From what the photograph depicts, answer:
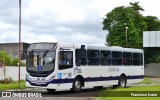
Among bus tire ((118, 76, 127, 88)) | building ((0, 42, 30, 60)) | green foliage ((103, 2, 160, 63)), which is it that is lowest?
bus tire ((118, 76, 127, 88))

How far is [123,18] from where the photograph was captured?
75.5 metres

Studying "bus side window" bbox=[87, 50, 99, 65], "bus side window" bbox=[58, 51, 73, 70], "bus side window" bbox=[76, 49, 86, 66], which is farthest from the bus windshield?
"bus side window" bbox=[87, 50, 99, 65]

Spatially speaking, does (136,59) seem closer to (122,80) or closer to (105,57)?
(122,80)

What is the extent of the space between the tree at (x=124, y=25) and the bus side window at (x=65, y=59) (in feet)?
151

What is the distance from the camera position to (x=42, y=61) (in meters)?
23.5

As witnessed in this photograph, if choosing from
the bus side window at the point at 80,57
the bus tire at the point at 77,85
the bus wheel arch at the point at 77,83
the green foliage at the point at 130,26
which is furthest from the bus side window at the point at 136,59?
the green foliage at the point at 130,26

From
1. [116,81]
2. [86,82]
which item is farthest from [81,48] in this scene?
[116,81]

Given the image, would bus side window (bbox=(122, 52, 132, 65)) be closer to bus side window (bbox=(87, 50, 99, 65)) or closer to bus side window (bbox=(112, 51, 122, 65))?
bus side window (bbox=(112, 51, 122, 65))

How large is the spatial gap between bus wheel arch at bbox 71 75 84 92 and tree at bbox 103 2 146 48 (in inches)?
1767

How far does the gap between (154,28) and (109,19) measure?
8.39 m

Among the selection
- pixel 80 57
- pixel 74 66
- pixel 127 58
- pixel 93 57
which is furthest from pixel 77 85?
pixel 127 58

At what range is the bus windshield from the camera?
2348cm

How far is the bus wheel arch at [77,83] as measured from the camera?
24.9 m

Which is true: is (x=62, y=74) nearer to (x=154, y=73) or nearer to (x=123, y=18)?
(x=154, y=73)
